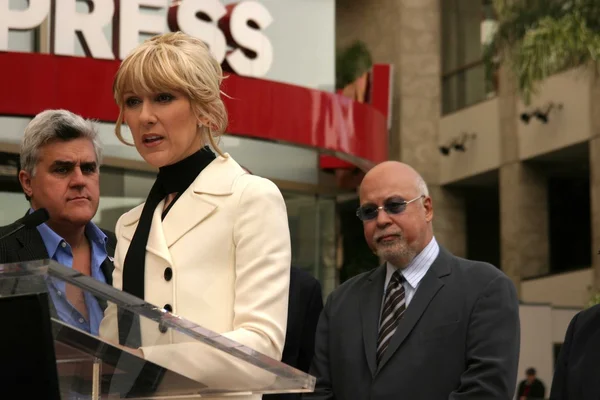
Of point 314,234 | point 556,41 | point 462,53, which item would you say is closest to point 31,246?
point 314,234

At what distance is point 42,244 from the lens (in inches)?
192

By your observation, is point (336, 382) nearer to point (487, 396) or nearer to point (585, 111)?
point (487, 396)

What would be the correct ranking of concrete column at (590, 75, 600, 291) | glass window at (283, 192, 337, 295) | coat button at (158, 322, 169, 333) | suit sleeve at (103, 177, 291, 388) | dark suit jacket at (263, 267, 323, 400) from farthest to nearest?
concrete column at (590, 75, 600, 291) < glass window at (283, 192, 337, 295) < dark suit jacket at (263, 267, 323, 400) < suit sleeve at (103, 177, 291, 388) < coat button at (158, 322, 169, 333)

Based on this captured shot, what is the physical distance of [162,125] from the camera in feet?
11.2

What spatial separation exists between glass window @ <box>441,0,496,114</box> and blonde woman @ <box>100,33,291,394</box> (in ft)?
99.7

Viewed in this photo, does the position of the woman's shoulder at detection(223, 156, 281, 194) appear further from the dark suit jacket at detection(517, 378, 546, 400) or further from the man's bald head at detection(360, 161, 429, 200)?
the dark suit jacket at detection(517, 378, 546, 400)

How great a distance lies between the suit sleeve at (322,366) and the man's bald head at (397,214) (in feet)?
1.29

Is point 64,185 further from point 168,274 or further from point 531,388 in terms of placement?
point 531,388

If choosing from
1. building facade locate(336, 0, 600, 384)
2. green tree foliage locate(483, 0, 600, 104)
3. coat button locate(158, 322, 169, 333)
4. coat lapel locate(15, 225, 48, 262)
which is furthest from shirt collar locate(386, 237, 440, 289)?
building facade locate(336, 0, 600, 384)

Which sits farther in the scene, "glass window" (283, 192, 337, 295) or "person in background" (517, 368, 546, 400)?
"person in background" (517, 368, 546, 400)

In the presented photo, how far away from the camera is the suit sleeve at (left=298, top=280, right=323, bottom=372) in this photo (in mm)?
5980

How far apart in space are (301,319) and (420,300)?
93 centimetres

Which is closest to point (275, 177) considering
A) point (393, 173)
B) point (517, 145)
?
point (393, 173)

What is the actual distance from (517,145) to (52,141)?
87.5 ft
